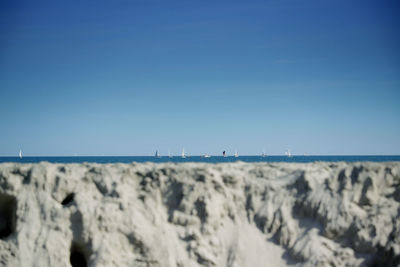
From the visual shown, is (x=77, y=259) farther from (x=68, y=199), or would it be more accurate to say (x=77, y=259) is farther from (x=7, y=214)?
(x=7, y=214)

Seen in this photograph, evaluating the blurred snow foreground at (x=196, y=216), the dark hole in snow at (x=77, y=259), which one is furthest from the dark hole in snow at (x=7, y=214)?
the dark hole in snow at (x=77, y=259)

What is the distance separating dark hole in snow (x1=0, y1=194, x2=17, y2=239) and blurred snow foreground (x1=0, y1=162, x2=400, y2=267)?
0.04 metres

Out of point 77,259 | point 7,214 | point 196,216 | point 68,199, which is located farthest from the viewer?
point 7,214

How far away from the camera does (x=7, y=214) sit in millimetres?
13586

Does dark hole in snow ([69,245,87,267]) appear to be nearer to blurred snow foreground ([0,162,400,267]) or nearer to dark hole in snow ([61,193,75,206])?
blurred snow foreground ([0,162,400,267])

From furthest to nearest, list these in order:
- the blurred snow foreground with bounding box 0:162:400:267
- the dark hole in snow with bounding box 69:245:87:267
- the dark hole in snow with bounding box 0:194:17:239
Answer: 1. the dark hole in snow with bounding box 0:194:17:239
2. the dark hole in snow with bounding box 69:245:87:267
3. the blurred snow foreground with bounding box 0:162:400:267

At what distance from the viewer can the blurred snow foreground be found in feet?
39.9

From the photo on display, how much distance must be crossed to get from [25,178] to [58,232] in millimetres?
2271

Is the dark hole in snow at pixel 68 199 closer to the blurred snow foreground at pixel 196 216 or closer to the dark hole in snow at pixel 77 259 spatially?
the blurred snow foreground at pixel 196 216

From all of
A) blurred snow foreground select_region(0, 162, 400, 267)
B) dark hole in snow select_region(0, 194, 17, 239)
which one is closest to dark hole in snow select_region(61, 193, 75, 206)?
blurred snow foreground select_region(0, 162, 400, 267)

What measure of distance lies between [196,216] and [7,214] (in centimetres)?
631

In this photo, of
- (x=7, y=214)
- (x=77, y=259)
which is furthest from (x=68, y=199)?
(x=7, y=214)

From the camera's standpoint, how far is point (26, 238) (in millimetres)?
12445

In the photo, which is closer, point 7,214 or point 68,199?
point 68,199
